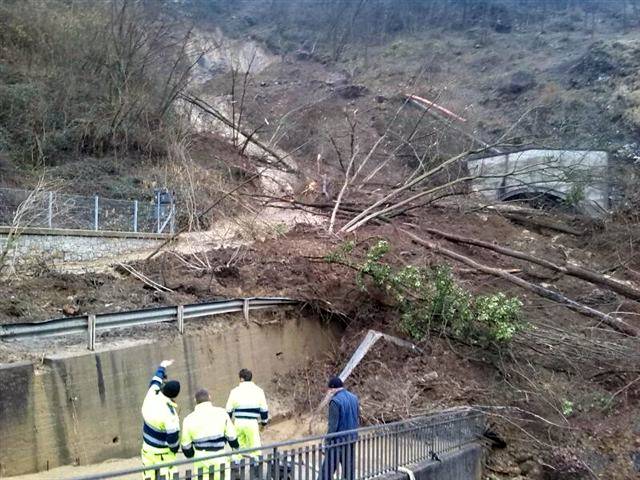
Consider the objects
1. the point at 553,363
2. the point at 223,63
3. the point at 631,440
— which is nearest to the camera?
the point at 631,440

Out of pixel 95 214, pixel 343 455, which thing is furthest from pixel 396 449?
pixel 95 214

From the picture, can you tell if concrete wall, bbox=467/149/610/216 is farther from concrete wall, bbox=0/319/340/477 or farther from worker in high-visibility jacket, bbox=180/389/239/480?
worker in high-visibility jacket, bbox=180/389/239/480

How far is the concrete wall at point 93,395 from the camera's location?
278 inches

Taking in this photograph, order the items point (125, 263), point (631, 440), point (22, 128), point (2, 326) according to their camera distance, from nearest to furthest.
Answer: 1. point (2, 326)
2. point (631, 440)
3. point (125, 263)
4. point (22, 128)

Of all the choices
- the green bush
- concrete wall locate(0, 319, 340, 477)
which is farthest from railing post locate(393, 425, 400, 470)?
the green bush

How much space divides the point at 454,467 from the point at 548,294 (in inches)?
198

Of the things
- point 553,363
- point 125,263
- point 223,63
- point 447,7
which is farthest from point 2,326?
point 447,7

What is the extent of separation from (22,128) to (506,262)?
13205mm

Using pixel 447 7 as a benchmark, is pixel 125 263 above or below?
below

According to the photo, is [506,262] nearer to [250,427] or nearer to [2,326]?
[250,427]

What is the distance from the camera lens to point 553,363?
1127 cm

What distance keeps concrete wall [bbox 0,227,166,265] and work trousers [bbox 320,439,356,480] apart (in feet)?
24.6

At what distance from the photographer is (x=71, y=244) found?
13.8m

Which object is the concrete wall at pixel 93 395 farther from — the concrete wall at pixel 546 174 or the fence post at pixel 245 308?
the concrete wall at pixel 546 174
